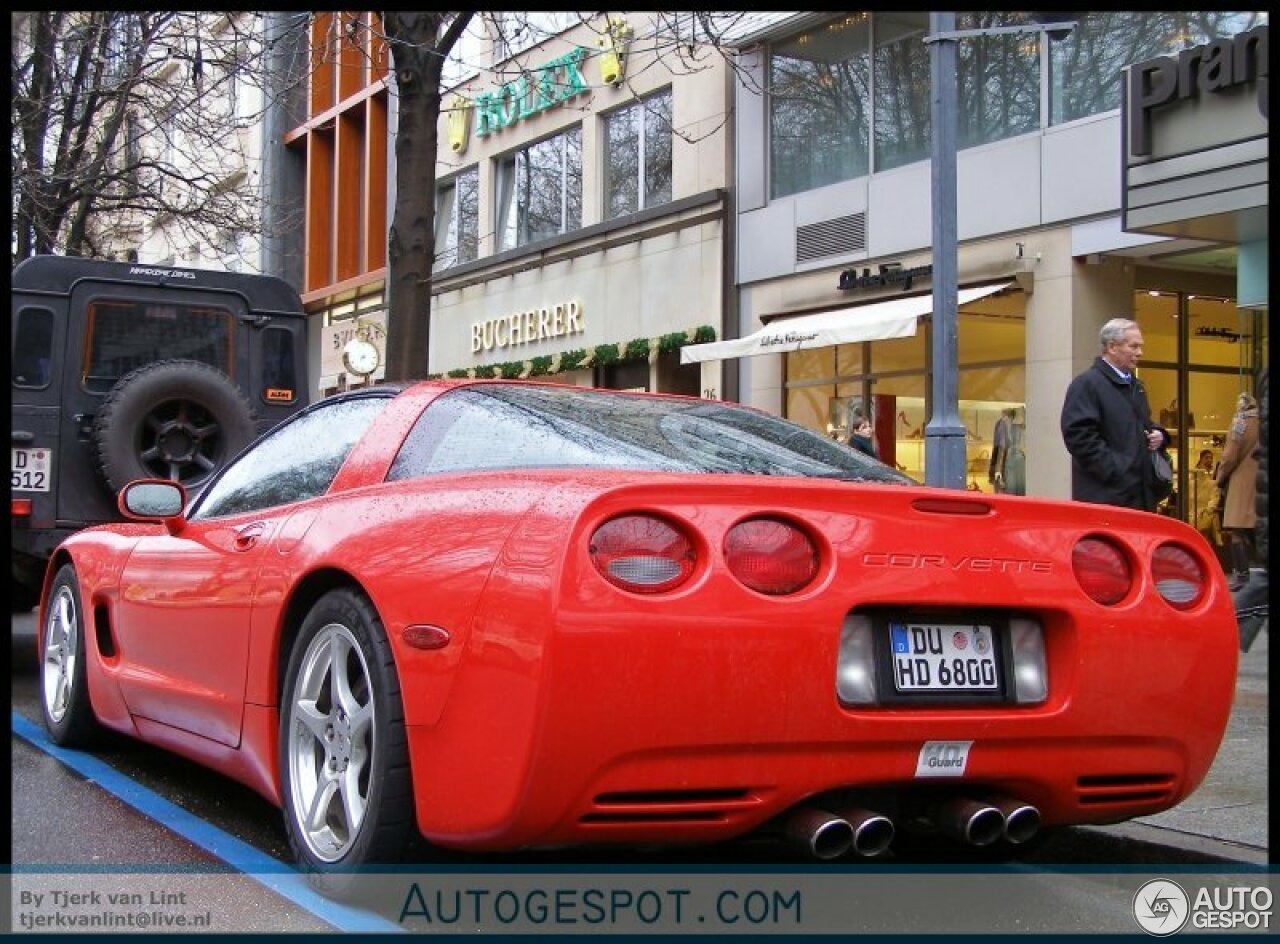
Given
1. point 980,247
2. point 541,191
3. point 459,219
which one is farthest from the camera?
point 459,219

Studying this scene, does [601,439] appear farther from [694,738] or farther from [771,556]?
[694,738]

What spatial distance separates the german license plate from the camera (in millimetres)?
3354

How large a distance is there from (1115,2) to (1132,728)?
5.44ft

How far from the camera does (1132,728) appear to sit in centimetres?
359

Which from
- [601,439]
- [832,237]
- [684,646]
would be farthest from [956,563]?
[832,237]

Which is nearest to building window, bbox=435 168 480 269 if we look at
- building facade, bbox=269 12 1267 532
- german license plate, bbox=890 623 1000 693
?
building facade, bbox=269 12 1267 532

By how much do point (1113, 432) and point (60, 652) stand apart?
5.03 meters

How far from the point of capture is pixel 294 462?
4770 millimetres

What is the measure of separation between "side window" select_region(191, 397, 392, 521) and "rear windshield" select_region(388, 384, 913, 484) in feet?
1.19

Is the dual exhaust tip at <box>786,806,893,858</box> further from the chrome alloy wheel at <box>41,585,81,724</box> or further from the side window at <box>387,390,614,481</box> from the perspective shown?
the chrome alloy wheel at <box>41,585,81,724</box>

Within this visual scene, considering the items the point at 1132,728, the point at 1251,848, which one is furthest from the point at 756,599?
the point at 1251,848

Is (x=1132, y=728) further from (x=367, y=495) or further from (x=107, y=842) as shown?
(x=107, y=842)

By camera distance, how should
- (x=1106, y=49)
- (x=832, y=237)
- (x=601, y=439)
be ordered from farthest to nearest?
1. (x=832, y=237)
2. (x=1106, y=49)
3. (x=601, y=439)

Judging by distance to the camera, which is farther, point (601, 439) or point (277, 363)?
point (277, 363)
